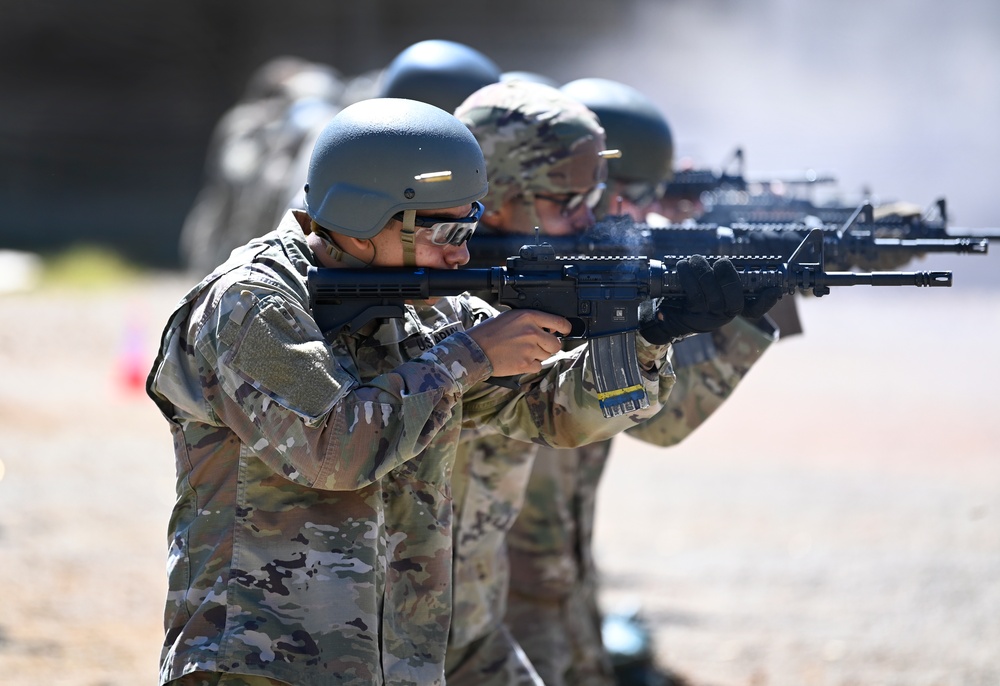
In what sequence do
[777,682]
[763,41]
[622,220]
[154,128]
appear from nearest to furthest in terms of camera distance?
[622,220] → [777,682] → [763,41] → [154,128]

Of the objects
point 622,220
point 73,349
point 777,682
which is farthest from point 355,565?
point 73,349

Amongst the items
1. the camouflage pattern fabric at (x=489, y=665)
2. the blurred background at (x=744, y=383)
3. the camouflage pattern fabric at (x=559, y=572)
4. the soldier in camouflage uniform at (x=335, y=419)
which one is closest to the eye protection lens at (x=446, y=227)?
the soldier in camouflage uniform at (x=335, y=419)

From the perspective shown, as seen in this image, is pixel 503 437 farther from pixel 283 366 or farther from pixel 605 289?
pixel 283 366

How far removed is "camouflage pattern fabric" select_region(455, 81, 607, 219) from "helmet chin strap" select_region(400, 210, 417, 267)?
1.12 meters

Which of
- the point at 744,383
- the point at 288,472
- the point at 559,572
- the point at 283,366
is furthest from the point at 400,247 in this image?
the point at 744,383

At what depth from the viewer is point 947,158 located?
1781cm

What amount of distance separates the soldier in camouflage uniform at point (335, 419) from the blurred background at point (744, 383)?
306 centimetres

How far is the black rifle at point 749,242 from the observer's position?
4168mm

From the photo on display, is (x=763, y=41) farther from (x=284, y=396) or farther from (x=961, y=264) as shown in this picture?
(x=284, y=396)

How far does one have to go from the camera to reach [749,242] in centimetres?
471

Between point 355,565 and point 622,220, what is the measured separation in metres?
1.68

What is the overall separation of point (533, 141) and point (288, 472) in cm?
177

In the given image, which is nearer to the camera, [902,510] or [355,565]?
[355,565]

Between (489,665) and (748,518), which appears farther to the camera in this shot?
(748,518)
